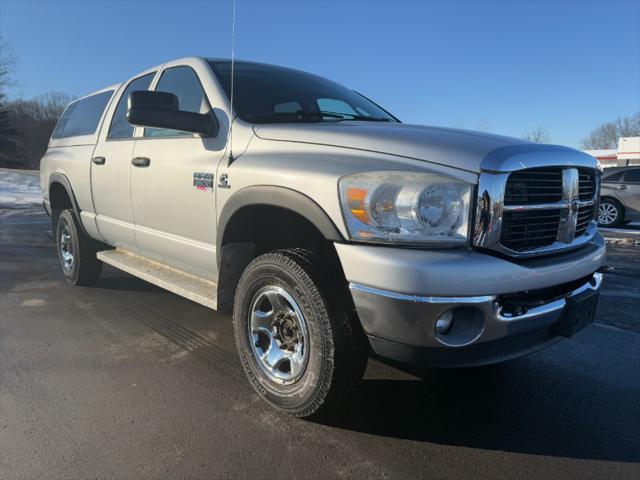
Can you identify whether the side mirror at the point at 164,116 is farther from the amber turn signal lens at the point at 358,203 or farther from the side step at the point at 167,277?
Answer: the amber turn signal lens at the point at 358,203

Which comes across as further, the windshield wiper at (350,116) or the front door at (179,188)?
the windshield wiper at (350,116)

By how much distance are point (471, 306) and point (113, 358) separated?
248cm

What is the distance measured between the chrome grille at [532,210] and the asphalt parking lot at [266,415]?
0.96 metres

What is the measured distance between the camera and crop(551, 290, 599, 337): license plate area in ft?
7.42

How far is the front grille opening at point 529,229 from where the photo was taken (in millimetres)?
2129

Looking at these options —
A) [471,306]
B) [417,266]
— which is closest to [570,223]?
[471,306]

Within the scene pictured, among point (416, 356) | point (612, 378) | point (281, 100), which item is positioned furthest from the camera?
point (281, 100)

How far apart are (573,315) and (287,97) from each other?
7.64 feet

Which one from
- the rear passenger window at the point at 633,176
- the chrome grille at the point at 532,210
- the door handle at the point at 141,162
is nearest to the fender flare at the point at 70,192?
the door handle at the point at 141,162

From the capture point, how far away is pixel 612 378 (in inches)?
121

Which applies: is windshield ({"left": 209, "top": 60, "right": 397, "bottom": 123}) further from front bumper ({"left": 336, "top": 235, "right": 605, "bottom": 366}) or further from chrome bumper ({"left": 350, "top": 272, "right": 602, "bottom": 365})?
A: chrome bumper ({"left": 350, "top": 272, "right": 602, "bottom": 365})

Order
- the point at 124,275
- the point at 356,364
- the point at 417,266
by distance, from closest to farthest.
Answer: the point at 417,266, the point at 356,364, the point at 124,275

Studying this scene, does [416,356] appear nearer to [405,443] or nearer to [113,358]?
[405,443]

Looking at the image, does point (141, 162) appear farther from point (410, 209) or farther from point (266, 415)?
point (410, 209)
